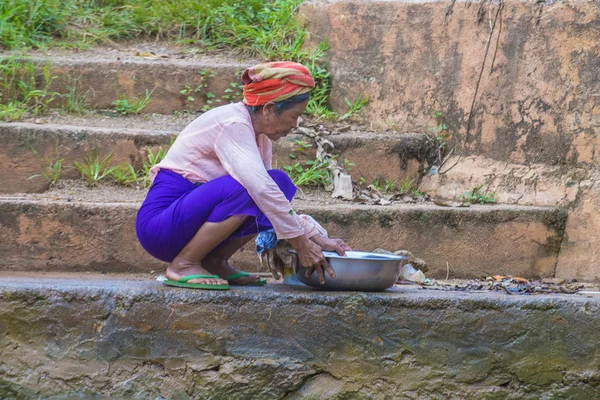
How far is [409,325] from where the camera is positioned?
10.7 feet

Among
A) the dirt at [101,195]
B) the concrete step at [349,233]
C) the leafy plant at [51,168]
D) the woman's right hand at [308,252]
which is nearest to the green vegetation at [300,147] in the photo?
the dirt at [101,195]

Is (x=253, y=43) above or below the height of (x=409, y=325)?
above

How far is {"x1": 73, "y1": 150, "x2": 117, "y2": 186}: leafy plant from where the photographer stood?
4.60 meters

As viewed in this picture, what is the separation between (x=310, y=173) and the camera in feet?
15.6

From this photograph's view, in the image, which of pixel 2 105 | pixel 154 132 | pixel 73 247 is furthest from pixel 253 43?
pixel 73 247

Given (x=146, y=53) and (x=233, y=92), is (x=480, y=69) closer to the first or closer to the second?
(x=233, y=92)

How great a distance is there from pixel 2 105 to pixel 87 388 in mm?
2512

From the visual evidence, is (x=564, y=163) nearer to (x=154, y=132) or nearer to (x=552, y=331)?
(x=552, y=331)

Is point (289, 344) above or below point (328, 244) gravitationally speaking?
below

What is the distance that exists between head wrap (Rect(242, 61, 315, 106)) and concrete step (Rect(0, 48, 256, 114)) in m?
2.17

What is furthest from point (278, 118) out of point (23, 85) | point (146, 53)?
point (146, 53)

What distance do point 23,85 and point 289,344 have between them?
2939mm

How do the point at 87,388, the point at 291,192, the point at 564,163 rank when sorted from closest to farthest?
the point at 87,388 < the point at 291,192 < the point at 564,163

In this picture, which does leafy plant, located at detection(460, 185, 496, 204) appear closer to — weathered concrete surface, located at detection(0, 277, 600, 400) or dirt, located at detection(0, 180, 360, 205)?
dirt, located at detection(0, 180, 360, 205)
